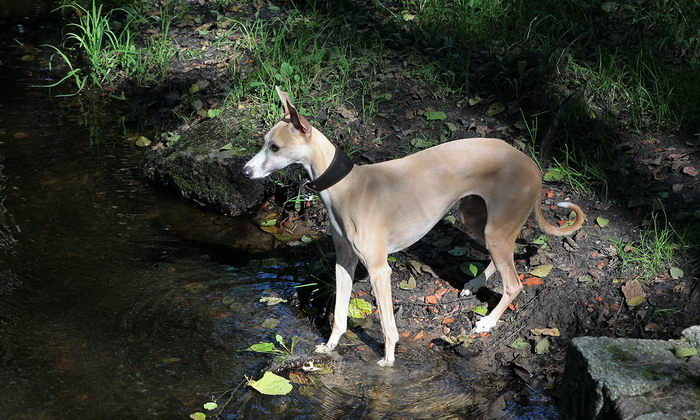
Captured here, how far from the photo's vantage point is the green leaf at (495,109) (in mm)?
6812

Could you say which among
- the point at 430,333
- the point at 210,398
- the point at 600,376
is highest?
the point at 600,376

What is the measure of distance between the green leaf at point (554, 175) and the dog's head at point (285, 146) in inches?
101

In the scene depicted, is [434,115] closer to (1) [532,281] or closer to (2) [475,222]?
(2) [475,222]

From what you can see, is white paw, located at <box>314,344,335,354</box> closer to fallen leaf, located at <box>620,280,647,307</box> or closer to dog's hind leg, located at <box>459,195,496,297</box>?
dog's hind leg, located at <box>459,195,496,297</box>

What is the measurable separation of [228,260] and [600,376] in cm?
326

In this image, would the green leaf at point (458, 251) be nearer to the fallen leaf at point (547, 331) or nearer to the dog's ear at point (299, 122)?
the fallen leaf at point (547, 331)

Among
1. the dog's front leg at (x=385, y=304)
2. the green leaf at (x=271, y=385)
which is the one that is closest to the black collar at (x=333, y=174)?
the dog's front leg at (x=385, y=304)

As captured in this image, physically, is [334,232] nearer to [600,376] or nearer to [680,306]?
[600,376]

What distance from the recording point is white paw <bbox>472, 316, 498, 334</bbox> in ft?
15.8

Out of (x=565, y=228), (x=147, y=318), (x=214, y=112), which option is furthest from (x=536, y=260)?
(x=214, y=112)

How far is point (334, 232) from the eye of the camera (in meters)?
4.55

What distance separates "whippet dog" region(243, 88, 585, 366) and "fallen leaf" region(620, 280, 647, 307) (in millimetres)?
535

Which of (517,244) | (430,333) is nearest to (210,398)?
(430,333)

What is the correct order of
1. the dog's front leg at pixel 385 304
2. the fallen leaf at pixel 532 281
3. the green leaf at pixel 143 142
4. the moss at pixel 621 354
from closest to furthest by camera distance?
1. the moss at pixel 621 354
2. the dog's front leg at pixel 385 304
3. the fallen leaf at pixel 532 281
4. the green leaf at pixel 143 142
